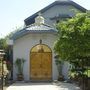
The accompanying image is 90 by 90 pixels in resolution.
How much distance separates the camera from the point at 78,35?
18906mm

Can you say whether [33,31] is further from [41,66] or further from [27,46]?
[41,66]

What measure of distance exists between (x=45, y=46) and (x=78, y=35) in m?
14.1

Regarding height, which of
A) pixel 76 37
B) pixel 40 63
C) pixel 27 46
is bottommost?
pixel 40 63

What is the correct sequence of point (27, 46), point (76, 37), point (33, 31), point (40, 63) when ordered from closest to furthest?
point (76, 37)
point (33, 31)
point (27, 46)
point (40, 63)

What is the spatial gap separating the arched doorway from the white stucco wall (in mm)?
327

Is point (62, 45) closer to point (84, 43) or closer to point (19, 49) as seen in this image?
point (84, 43)

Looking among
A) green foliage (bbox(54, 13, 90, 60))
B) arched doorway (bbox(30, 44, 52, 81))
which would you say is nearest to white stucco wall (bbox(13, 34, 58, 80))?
arched doorway (bbox(30, 44, 52, 81))

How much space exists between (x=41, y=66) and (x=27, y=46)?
2110 mm

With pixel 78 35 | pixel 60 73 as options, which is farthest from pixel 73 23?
pixel 60 73

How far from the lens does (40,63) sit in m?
32.8

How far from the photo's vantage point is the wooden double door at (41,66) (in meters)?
32.4

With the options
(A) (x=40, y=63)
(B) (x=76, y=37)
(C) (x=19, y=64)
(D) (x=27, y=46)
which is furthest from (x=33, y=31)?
(B) (x=76, y=37)

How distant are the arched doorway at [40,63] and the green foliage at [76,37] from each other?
12212mm

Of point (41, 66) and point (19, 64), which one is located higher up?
point (19, 64)
